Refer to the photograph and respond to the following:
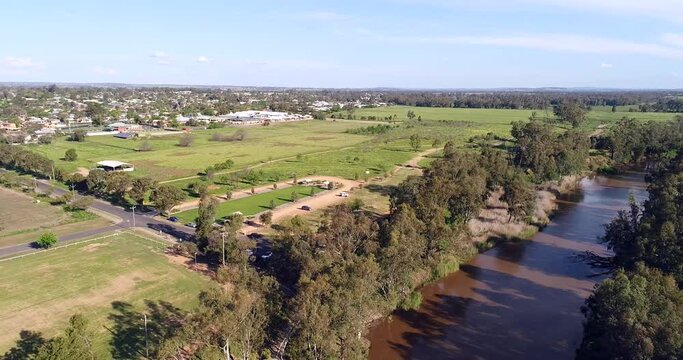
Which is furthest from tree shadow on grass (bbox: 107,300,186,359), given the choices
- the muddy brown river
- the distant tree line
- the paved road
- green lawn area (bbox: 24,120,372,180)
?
the distant tree line

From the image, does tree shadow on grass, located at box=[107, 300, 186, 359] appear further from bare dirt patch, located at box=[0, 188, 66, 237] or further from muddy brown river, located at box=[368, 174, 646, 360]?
bare dirt patch, located at box=[0, 188, 66, 237]

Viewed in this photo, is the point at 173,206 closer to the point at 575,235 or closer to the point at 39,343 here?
the point at 39,343

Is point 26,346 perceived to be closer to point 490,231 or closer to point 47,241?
point 47,241

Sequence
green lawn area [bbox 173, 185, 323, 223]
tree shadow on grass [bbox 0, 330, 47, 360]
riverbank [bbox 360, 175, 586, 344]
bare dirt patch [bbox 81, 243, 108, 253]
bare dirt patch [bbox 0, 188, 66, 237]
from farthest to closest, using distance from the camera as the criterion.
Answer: green lawn area [bbox 173, 185, 323, 223]
bare dirt patch [bbox 0, 188, 66, 237]
bare dirt patch [bbox 81, 243, 108, 253]
riverbank [bbox 360, 175, 586, 344]
tree shadow on grass [bbox 0, 330, 47, 360]

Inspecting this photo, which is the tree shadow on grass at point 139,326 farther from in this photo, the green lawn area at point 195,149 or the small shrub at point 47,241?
the green lawn area at point 195,149

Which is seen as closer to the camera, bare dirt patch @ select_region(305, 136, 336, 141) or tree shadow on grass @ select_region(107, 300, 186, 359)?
tree shadow on grass @ select_region(107, 300, 186, 359)

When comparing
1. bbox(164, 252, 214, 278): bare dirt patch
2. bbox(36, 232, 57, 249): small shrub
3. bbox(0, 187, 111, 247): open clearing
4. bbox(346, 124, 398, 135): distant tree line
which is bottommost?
bbox(164, 252, 214, 278): bare dirt patch

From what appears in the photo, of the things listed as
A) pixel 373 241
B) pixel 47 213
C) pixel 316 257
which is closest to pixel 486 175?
pixel 373 241

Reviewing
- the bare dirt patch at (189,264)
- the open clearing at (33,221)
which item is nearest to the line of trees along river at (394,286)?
the bare dirt patch at (189,264)
